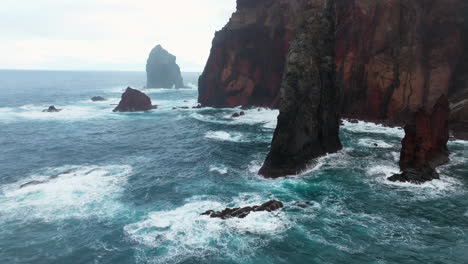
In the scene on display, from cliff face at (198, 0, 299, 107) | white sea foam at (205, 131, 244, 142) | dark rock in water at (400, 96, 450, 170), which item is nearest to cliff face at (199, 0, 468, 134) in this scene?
cliff face at (198, 0, 299, 107)

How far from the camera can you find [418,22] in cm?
5909

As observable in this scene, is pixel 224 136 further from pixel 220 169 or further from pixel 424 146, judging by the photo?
pixel 424 146

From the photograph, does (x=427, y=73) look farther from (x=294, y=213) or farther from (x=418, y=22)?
(x=294, y=213)

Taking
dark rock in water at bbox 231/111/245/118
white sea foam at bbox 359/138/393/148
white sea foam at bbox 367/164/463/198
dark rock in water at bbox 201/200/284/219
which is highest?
dark rock in water at bbox 231/111/245/118

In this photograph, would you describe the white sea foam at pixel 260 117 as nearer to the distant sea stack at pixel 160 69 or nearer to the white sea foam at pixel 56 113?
the white sea foam at pixel 56 113

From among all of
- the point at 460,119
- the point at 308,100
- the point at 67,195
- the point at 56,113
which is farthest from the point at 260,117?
the point at 56,113

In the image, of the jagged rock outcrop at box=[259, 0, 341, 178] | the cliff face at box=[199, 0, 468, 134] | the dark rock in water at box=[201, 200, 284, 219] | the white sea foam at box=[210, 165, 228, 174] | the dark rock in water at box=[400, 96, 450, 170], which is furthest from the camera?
the cliff face at box=[199, 0, 468, 134]

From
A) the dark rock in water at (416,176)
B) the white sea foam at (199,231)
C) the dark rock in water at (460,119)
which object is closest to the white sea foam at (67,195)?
the white sea foam at (199,231)

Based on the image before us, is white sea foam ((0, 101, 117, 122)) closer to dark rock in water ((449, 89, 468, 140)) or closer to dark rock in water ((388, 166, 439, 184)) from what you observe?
dark rock in water ((388, 166, 439, 184))

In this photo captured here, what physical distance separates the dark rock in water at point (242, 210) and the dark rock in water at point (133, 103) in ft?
219

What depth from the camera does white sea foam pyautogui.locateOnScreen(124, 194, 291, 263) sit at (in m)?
23.4

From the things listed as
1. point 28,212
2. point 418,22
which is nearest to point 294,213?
point 28,212

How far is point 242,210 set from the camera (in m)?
28.1

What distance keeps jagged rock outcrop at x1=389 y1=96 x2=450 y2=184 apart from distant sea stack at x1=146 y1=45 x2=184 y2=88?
144968 mm
